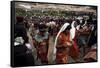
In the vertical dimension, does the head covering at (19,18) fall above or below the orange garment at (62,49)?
above

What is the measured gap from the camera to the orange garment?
2.39m

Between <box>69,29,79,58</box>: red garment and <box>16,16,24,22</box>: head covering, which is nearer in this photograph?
<box>16,16,24,22</box>: head covering

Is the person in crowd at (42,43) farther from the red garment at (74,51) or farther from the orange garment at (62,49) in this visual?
the red garment at (74,51)

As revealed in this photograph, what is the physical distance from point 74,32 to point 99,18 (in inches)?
15.2

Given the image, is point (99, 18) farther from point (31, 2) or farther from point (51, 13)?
point (31, 2)

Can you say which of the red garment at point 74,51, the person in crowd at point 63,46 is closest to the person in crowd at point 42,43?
the person in crowd at point 63,46

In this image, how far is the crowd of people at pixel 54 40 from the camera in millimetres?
2232

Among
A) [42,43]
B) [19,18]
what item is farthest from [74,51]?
[19,18]

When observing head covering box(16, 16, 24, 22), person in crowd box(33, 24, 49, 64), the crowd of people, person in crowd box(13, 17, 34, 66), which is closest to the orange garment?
the crowd of people

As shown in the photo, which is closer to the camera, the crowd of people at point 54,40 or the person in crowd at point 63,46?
the crowd of people at point 54,40

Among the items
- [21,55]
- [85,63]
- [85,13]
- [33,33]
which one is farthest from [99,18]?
[21,55]

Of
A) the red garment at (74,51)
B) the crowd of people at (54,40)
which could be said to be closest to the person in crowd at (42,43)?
the crowd of people at (54,40)

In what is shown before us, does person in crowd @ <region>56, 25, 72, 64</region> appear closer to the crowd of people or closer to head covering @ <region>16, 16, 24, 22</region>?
the crowd of people

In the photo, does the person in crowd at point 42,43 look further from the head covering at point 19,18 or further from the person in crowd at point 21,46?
the head covering at point 19,18
